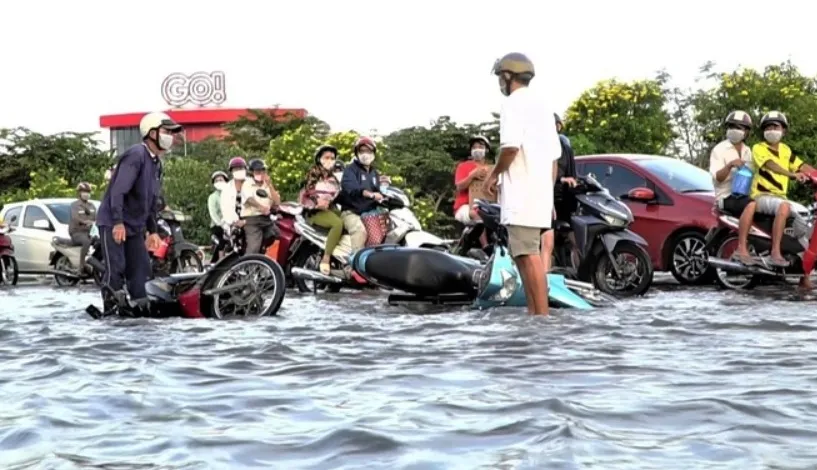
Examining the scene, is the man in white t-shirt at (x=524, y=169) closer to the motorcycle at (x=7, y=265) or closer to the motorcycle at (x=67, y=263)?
the motorcycle at (x=67, y=263)

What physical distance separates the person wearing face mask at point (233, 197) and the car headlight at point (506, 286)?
25.6ft

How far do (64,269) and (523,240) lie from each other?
11.4 metres

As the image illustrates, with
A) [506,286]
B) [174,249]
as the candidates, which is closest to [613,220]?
[506,286]

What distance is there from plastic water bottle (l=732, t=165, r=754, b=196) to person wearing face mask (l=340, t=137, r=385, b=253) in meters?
3.35

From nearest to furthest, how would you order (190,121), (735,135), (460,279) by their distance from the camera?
(460,279) → (735,135) → (190,121)

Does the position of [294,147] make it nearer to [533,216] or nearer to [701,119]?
[701,119]

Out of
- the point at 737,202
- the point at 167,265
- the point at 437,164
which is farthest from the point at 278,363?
the point at 437,164

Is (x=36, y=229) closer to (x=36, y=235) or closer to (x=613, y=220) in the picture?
(x=36, y=235)

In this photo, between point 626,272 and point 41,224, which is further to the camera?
point 41,224

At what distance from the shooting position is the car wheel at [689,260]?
1323cm

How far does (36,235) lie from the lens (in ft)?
67.7

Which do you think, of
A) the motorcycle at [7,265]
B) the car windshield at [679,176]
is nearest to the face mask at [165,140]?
the car windshield at [679,176]

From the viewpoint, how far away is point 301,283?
531 inches

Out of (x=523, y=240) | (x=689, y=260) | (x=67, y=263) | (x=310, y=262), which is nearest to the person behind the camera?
(x=523, y=240)
